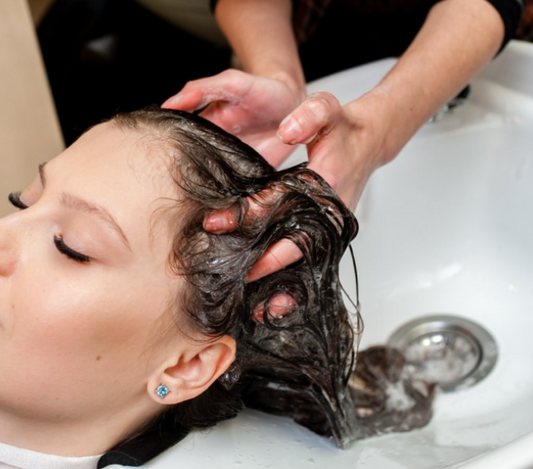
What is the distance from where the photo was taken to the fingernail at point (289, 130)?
0.73m

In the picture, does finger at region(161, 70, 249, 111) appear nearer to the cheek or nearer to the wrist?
the wrist

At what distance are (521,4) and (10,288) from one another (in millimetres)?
830

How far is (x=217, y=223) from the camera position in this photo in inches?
28.9

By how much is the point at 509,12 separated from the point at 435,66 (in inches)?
6.0

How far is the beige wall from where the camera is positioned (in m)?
1.04

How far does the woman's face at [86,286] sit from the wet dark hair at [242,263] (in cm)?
3

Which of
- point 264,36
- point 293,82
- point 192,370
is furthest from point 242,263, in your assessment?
point 264,36

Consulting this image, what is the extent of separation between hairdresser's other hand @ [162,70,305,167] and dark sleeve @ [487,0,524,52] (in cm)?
32

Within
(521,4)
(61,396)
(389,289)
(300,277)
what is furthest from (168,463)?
(521,4)

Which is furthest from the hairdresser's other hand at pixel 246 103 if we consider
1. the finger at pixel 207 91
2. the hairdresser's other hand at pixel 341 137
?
the hairdresser's other hand at pixel 341 137

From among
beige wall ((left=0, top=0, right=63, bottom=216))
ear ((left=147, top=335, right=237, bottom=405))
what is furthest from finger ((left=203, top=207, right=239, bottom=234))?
beige wall ((left=0, top=0, right=63, bottom=216))

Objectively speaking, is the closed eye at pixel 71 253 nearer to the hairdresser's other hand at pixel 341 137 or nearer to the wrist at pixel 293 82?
the hairdresser's other hand at pixel 341 137

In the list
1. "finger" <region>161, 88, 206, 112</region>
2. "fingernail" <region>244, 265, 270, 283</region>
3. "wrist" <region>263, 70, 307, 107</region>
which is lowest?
"fingernail" <region>244, 265, 270, 283</region>

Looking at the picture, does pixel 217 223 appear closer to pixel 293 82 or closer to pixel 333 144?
pixel 333 144
